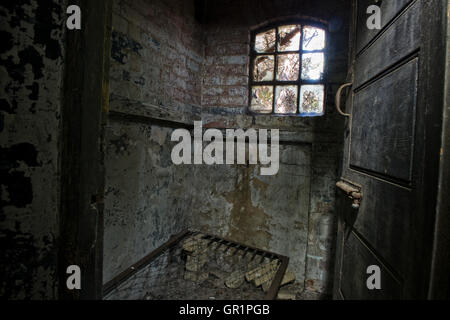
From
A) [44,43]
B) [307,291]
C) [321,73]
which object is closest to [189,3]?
[321,73]

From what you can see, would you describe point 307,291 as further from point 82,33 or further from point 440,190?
point 82,33

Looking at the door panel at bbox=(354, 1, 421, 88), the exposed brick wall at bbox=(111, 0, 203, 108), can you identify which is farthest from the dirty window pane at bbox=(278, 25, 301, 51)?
the door panel at bbox=(354, 1, 421, 88)

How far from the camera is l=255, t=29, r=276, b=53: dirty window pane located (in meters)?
2.52

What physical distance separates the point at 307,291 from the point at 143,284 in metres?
1.70

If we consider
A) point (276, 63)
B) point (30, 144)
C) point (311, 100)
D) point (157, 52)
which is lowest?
point (30, 144)

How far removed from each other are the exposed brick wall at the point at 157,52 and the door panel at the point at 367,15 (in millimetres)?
1620

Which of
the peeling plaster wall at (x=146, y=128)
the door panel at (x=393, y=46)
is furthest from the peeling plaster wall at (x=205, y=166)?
the door panel at (x=393, y=46)

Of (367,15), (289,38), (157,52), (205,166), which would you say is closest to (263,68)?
(289,38)

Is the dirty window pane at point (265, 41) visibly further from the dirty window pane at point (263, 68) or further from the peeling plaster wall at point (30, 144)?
the peeling plaster wall at point (30, 144)

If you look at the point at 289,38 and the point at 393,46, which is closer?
the point at 393,46

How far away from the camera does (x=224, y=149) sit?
2617 millimetres

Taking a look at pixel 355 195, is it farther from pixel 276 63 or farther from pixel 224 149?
pixel 276 63

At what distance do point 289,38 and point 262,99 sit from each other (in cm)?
72

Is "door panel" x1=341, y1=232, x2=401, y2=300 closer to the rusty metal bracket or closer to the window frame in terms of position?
the rusty metal bracket
